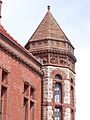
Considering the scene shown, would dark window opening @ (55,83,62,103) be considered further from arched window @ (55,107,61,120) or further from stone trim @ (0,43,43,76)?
stone trim @ (0,43,43,76)

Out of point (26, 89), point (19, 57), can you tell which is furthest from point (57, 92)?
point (19, 57)

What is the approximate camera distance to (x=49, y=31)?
43156mm

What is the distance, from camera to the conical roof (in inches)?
1686

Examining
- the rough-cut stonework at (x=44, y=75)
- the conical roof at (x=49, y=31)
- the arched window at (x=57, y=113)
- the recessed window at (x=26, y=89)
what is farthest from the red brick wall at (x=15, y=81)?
the conical roof at (x=49, y=31)

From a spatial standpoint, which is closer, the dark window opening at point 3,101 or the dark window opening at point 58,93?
the dark window opening at point 3,101

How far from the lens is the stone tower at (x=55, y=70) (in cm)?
4128

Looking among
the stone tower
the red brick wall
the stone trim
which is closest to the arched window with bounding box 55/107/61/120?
the stone tower

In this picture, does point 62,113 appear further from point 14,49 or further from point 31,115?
point 14,49

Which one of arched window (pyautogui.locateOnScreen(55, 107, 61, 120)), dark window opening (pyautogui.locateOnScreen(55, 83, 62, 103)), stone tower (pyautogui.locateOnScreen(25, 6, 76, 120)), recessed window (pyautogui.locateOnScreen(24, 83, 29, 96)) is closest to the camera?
recessed window (pyautogui.locateOnScreen(24, 83, 29, 96))

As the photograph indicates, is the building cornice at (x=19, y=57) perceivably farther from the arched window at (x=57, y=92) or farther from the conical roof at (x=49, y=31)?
the conical roof at (x=49, y=31)

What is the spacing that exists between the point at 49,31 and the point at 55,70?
3.37m

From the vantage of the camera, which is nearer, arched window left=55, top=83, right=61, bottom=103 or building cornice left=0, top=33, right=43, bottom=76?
building cornice left=0, top=33, right=43, bottom=76

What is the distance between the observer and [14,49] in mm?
36062

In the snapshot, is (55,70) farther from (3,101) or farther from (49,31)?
(3,101)
